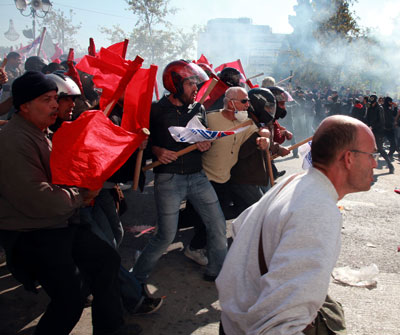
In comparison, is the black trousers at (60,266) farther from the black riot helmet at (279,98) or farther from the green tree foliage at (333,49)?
the green tree foliage at (333,49)

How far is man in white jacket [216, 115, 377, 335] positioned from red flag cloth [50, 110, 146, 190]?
3.83 feet

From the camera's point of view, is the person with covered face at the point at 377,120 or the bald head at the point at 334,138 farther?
the person with covered face at the point at 377,120

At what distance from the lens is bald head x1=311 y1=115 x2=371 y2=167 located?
148 cm

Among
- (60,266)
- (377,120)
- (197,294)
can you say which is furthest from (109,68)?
(377,120)

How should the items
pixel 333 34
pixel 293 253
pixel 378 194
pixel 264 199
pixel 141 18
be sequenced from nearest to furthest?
1. pixel 293 253
2. pixel 264 199
3. pixel 378 194
4. pixel 333 34
5. pixel 141 18

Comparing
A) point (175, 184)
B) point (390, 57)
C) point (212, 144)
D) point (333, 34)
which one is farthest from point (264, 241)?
point (390, 57)

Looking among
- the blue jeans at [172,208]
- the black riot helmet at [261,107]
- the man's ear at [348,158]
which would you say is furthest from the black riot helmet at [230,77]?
the man's ear at [348,158]

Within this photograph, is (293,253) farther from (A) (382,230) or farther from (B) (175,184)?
(A) (382,230)

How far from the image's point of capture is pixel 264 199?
1.64 metres

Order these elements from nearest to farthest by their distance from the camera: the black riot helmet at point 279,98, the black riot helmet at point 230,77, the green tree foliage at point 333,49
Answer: the black riot helmet at point 279,98 → the black riot helmet at point 230,77 → the green tree foliage at point 333,49

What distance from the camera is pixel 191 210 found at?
435cm

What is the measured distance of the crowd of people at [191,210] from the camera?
134 cm

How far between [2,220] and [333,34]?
28511 millimetres

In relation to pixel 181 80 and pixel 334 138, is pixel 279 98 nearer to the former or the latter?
pixel 181 80
